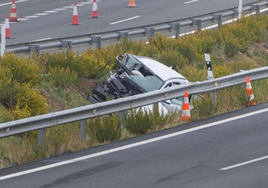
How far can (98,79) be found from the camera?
20.2m

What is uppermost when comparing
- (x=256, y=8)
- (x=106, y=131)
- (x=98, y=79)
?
(x=256, y=8)

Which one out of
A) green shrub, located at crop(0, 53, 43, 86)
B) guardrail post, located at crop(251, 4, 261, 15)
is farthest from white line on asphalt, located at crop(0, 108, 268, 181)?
guardrail post, located at crop(251, 4, 261, 15)

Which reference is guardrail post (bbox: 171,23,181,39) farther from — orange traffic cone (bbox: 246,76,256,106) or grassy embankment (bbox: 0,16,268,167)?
orange traffic cone (bbox: 246,76,256,106)

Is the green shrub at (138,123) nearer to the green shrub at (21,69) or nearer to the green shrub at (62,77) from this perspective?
the green shrub at (21,69)

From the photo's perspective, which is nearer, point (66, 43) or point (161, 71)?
point (161, 71)

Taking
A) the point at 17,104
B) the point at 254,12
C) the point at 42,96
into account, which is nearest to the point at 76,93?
the point at 42,96

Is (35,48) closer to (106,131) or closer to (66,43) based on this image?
(66,43)

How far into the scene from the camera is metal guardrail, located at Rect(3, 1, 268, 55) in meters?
20.3

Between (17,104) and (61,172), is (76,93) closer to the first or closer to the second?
(17,104)

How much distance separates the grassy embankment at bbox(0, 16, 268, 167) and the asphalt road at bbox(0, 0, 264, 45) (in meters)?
4.10

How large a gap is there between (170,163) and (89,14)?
65.1 ft

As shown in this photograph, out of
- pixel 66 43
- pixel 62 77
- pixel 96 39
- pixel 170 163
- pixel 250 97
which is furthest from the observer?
pixel 96 39

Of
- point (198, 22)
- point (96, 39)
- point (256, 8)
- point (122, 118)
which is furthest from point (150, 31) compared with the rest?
point (122, 118)

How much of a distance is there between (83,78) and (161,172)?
8465 mm
